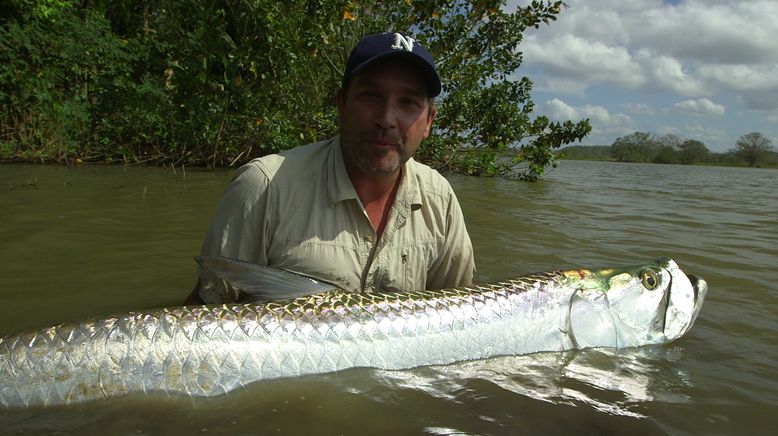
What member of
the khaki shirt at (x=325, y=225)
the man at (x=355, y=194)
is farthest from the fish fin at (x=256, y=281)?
the man at (x=355, y=194)

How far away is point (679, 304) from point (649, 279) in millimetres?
230

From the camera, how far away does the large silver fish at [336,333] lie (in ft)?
6.06

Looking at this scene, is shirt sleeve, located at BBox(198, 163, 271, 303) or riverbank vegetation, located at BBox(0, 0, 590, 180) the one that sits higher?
riverbank vegetation, located at BBox(0, 0, 590, 180)

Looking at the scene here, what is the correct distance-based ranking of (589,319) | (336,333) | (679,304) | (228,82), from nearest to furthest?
(336,333) → (589,319) → (679,304) → (228,82)

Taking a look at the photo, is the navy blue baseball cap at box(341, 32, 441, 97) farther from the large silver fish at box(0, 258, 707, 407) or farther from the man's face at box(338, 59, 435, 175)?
the large silver fish at box(0, 258, 707, 407)

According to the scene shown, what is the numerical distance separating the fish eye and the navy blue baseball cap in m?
1.43

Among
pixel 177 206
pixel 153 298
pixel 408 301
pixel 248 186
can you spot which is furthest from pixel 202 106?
pixel 408 301

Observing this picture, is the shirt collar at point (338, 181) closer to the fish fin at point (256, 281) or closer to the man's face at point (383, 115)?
the man's face at point (383, 115)

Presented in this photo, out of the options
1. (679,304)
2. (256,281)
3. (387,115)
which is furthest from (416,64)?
(679,304)

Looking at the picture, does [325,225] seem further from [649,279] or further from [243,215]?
[649,279]

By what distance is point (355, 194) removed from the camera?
110 inches

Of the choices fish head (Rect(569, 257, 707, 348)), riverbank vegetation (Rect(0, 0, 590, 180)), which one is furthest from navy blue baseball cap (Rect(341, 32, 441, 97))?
riverbank vegetation (Rect(0, 0, 590, 180))

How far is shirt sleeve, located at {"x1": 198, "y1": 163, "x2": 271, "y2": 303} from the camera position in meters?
2.69

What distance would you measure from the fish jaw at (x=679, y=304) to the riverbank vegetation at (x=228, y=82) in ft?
26.1
